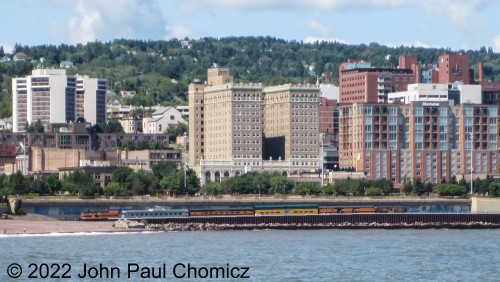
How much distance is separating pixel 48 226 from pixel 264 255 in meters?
51.2

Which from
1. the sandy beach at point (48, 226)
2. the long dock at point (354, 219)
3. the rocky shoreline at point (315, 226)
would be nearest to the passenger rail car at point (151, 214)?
the long dock at point (354, 219)

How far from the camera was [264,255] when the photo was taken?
13862 cm

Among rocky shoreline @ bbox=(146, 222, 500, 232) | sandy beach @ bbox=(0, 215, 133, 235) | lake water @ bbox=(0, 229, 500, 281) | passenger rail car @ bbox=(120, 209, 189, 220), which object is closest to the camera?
lake water @ bbox=(0, 229, 500, 281)

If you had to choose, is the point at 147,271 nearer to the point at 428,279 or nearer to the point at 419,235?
the point at 428,279

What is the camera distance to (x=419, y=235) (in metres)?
174

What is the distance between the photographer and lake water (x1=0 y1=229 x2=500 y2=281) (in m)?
120

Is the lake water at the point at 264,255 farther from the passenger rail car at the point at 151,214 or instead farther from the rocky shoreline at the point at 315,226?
the passenger rail car at the point at 151,214

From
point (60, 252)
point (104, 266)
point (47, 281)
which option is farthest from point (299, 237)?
point (47, 281)

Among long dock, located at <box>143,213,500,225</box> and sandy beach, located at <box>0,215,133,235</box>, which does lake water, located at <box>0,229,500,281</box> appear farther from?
long dock, located at <box>143,213,500,225</box>

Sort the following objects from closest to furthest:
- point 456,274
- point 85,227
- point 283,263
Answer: point 456,274
point 283,263
point 85,227

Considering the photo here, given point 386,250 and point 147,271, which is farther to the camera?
point 386,250

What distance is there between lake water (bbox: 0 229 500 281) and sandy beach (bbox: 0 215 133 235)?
533 centimetres

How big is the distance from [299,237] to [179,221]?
25.9m

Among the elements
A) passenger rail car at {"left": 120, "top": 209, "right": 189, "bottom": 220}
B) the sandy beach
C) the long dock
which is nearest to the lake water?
the sandy beach
